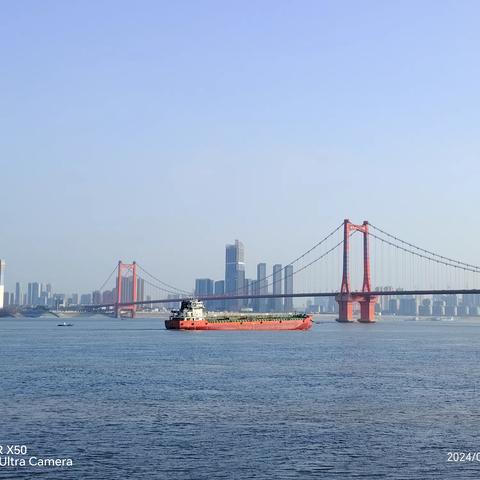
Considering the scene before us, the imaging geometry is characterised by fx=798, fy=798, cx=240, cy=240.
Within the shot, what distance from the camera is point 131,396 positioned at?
37062 millimetres

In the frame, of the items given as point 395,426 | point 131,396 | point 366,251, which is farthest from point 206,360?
point 366,251

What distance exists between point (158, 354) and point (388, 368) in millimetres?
21108

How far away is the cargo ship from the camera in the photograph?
11719cm

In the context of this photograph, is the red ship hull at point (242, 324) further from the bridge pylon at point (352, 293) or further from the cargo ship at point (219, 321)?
the bridge pylon at point (352, 293)

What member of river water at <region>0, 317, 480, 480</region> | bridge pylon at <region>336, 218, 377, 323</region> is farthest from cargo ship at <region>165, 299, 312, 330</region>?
river water at <region>0, 317, 480, 480</region>

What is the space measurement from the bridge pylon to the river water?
96.6 m

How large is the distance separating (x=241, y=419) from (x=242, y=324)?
94.4m

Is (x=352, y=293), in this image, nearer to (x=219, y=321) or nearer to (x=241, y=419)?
(x=219, y=321)

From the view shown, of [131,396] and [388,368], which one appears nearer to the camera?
Result: [131,396]

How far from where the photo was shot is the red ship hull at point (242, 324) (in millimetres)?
117188

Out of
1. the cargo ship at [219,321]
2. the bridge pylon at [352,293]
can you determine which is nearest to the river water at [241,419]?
the cargo ship at [219,321]

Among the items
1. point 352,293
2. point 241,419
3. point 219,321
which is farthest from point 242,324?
point 241,419

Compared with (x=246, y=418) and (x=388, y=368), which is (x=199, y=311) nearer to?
(x=388, y=368)

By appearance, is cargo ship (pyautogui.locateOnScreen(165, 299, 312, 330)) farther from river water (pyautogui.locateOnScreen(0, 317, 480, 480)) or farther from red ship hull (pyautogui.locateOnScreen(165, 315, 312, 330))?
river water (pyautogui.locateOnScreen(0, 317, 480, 480))
